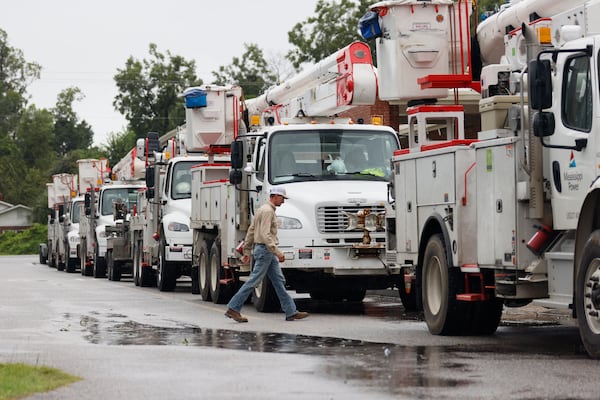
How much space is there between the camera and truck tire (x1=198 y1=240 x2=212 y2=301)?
77.3ft

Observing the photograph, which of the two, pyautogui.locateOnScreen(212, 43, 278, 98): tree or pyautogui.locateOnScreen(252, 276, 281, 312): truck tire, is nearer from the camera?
pyautogui.locateOnScreen(252, 276, 281, 312): truck tire

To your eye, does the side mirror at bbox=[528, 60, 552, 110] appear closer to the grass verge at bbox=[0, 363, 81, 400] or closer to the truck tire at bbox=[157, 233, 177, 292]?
the grass verge at bbox=[0, 363, 81, 400]

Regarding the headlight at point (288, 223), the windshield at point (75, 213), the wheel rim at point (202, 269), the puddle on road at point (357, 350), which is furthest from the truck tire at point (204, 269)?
the windshield at point (75, 213)

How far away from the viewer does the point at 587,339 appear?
12.1m

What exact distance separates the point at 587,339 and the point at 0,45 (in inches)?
4939

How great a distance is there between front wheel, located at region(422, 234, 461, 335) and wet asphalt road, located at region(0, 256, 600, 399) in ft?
0.64

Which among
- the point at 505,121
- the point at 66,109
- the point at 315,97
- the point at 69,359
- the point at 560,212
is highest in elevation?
the point at 66,109

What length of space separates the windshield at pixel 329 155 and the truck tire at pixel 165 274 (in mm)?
7823

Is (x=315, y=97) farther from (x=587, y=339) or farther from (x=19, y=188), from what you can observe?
(x=19, y=188)

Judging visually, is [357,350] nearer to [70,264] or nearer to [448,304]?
[448,304]

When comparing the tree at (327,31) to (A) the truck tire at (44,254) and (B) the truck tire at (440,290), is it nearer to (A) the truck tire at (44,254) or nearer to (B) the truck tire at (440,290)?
(A) the truck tire at (44,254)

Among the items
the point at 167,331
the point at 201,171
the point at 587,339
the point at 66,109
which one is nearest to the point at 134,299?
the point at 201,171

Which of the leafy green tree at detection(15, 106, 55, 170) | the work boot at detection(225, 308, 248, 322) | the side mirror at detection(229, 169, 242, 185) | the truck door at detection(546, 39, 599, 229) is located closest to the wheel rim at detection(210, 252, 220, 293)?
the side mirror at detection(229, 169, 242, 185)

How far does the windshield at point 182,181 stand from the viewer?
28.3m
